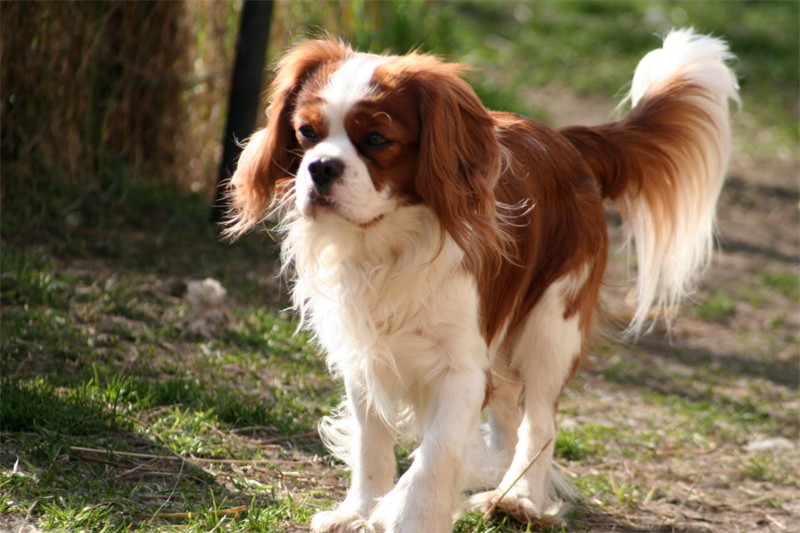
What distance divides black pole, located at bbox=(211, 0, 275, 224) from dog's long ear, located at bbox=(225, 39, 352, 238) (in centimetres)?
281

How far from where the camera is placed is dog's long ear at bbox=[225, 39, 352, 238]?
3.29m

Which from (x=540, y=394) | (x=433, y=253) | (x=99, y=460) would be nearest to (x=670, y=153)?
(x=540, y=394)

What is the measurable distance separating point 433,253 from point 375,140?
15.1 inches

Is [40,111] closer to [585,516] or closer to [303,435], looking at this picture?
[303,435]

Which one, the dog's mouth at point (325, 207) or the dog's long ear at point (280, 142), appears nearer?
the dog's mouth at point (325, 207)

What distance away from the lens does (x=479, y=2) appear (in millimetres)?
12727

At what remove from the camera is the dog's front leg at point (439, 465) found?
320 centimetres

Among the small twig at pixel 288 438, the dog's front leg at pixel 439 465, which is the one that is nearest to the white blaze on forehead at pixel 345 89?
the dog's front leg at pixel 439 465

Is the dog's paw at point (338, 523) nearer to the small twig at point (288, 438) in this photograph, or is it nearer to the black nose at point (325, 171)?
the small twig at point (288, 438)

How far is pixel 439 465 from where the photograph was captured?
322 cm

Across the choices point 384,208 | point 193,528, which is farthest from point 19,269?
point 384,208

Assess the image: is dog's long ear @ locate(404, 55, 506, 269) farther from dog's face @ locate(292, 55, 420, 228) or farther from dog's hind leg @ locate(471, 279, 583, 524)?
dog's hind leg @ locate(471, 279, 583, 524)

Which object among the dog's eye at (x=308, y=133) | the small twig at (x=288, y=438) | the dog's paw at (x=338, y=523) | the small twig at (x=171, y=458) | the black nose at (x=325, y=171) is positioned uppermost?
the dog's eye at (x=308, y=133)

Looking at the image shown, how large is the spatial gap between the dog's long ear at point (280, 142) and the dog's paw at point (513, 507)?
3.76 feet
